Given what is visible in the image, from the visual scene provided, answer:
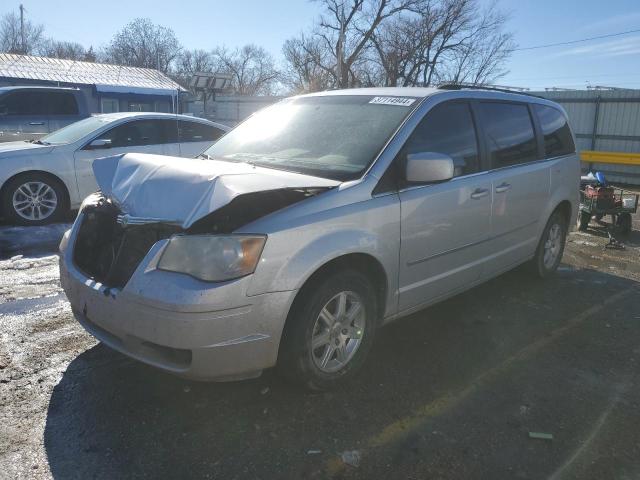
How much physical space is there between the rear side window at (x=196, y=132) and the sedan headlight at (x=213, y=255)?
6234 millimetres

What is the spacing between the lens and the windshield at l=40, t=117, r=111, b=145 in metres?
7.54

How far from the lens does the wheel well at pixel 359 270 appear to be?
2916 mm

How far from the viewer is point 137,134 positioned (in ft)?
26.2

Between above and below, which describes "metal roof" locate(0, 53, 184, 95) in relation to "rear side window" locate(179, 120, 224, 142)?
above

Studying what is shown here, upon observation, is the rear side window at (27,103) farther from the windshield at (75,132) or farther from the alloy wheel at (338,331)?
the alloy wheel at (338,331)

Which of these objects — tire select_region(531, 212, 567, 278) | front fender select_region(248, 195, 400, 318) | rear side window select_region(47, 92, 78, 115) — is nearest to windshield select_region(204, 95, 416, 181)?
front fender select_region(248, 195, 400, 318)

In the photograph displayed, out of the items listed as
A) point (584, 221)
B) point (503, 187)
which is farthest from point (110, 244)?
point (584, 221)

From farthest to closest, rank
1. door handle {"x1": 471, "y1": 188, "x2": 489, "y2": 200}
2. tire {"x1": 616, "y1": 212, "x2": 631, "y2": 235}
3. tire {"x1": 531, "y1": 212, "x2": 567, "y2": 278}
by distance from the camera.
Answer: tire {"x1": 616, "y1": 212, "x2": 631, "y2": 235} → tire {"x1": 531, "y1": 212, "x2": 567, "y2": 278} → door handle {"x1": 471, "y1": 188, "x2": 489, "y2": 200}

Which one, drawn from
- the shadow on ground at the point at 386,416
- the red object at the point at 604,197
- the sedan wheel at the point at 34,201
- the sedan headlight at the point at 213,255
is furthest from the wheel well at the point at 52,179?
the red object at the point at 604,197

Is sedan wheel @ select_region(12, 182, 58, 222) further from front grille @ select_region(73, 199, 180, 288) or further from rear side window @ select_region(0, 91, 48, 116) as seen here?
rear side window @ select_region(0, 91, 48, 116)

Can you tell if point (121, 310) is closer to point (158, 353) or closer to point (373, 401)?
point (158, 353)

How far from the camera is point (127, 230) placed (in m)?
2.94

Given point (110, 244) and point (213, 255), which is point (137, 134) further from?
point (213, 255)

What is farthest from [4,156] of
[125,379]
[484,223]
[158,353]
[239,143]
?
[484,223]
